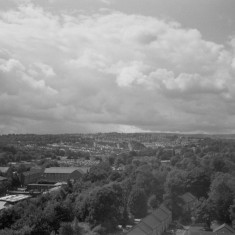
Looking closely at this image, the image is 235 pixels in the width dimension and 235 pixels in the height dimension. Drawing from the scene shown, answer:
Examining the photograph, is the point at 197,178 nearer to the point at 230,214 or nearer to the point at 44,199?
the point at 230,214

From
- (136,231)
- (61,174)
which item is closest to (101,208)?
(136,231)

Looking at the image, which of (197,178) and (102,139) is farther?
(102,139)

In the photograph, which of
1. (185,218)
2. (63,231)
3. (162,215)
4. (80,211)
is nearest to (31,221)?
(63,231)

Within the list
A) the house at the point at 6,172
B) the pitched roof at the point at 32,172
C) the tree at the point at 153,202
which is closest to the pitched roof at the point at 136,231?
the tree at the point at 153,202

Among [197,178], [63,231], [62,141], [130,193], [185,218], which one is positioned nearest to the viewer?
[63,231]

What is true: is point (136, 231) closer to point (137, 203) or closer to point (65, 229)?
point (65, 229)

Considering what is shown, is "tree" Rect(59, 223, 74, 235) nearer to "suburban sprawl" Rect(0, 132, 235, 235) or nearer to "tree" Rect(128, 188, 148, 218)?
"suburban sprawl" Rect(0, 132, 235, 235)
